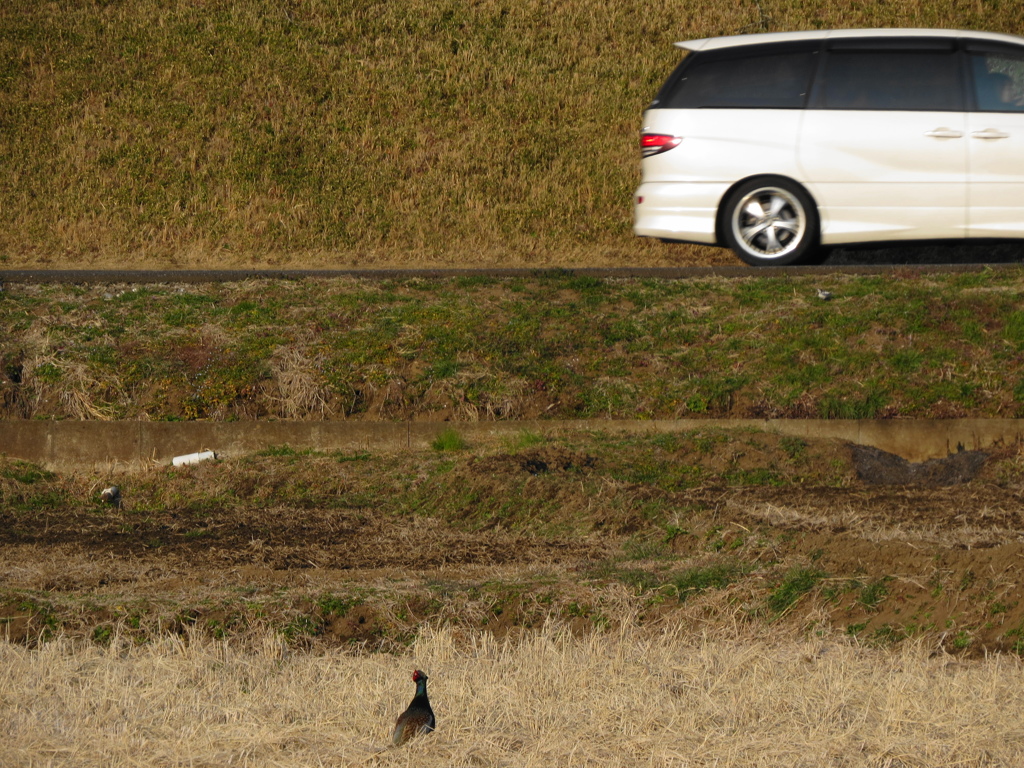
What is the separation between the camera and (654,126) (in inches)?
428

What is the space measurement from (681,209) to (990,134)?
2.70 m

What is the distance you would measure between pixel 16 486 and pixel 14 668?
373 cm

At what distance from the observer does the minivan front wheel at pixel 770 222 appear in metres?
10.6

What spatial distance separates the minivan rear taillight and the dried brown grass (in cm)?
633

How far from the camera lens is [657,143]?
10.8 meters

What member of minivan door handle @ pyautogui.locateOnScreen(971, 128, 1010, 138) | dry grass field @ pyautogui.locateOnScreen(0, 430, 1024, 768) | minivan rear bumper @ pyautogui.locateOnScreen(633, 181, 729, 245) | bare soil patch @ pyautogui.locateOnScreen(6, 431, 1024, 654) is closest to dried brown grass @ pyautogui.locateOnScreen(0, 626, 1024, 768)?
dry grass field @ pyautogui.locateOnScreen(0, 430, 1024, 768)

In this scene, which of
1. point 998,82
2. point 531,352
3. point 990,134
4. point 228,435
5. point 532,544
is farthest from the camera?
point 998,82

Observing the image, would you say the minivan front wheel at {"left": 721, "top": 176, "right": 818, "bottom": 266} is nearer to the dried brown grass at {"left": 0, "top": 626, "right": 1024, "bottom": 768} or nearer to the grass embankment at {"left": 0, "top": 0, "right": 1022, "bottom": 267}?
the grass embankment at {"left": 0, "top": 0, "right": 1022, "bottom": 267}

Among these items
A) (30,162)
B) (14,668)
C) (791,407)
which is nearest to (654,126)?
(791,407)

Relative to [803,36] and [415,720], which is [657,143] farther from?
[415,720]

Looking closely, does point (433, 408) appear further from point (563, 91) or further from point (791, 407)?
point (563, 91)

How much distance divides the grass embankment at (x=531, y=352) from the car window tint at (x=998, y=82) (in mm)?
1453

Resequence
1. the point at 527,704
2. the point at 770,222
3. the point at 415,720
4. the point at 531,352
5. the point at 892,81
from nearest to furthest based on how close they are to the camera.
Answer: the point at 415,720, the point at 527,704, the point at 531,352, the point at 892,81, the point at 770,222

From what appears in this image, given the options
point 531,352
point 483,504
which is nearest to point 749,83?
point 531,352
